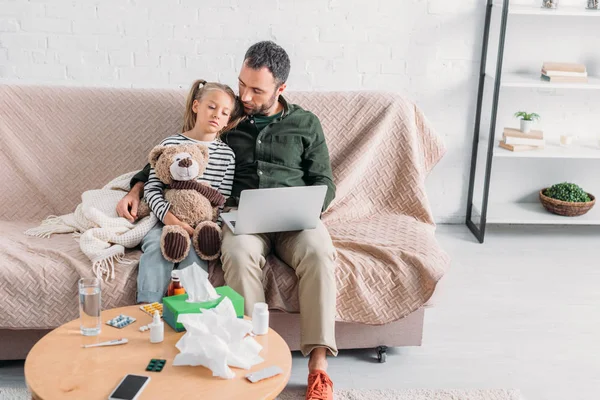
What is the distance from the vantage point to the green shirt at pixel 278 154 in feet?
8.29

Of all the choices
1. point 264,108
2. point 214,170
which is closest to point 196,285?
point 214,170

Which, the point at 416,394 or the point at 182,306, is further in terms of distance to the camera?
the point at 416,394

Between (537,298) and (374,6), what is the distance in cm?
147

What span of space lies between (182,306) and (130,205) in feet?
2.51

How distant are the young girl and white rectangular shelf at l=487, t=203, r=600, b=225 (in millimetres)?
1540

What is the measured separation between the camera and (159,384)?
5.09 ft

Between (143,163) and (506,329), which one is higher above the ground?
(143,163)

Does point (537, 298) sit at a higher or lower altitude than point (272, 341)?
lower

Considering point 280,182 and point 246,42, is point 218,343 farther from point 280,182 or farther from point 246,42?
point 246,42

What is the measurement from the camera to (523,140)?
3469mm

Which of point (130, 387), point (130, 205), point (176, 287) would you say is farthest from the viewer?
point (130, 205)

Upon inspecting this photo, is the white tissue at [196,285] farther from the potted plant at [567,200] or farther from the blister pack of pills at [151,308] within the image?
the potted plant at [567,200]

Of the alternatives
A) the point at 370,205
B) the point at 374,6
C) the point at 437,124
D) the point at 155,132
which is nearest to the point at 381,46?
the point at 374,6

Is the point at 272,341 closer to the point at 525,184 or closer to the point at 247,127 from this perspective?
the point at 247,127
